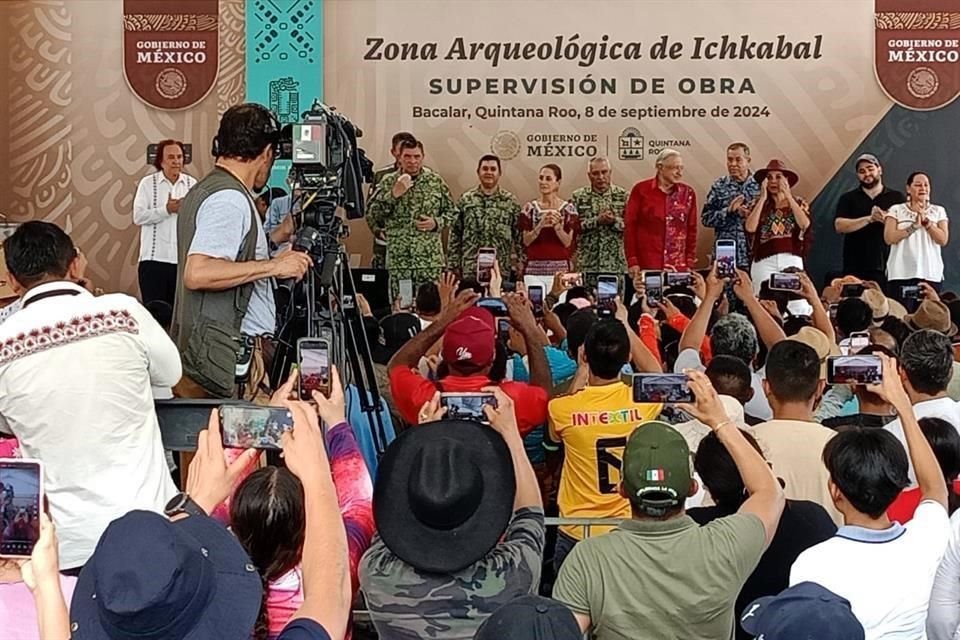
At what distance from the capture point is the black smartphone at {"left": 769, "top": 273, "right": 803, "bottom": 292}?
14.0 ft

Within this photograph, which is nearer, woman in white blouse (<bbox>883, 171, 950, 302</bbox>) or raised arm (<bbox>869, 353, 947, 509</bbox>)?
raised arm (<bbox>869, 353, 947, 509</bbox>)

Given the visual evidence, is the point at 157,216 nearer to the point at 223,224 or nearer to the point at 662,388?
the point at 223,224

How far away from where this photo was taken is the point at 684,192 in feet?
25.2

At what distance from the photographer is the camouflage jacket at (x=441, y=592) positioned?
2.06m

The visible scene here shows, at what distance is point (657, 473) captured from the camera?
221 cm

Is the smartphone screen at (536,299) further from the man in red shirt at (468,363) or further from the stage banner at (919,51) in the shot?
the stage banner at (919,51)

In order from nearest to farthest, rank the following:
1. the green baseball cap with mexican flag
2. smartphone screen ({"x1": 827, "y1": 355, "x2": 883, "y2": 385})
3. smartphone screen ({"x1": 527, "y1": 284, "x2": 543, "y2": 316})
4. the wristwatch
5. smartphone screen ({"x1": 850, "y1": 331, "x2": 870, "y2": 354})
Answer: the wristwatch, the green baseball cap with mexican flag, smartphone screen ({"x1": 827, "y1": 355, "x2": 883, "y2": 385}), smartphone screen ({"x1": 850, "y1": 331, "x2": 870, "y2": 354}), smartphone screen ({"x1": 527, "y1": 284, "x2": 543, "y2": 316})

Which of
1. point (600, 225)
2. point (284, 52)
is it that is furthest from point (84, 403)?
point (284, 52)

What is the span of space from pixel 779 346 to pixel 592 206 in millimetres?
4731

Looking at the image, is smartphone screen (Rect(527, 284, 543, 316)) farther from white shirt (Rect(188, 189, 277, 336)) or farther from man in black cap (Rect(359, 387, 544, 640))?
man in black cap (Rect(359, 387, 544, 640))

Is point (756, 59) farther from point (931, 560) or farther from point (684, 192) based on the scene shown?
point (931, 560)

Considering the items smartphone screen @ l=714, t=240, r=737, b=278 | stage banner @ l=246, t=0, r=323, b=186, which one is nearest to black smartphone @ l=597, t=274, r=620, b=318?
smartphone screen @ l=714, t=240, r=737, b=278

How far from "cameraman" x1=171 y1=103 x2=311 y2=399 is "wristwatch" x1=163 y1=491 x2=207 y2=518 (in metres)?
1.27

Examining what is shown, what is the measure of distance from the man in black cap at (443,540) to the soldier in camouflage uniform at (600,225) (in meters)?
5.66
